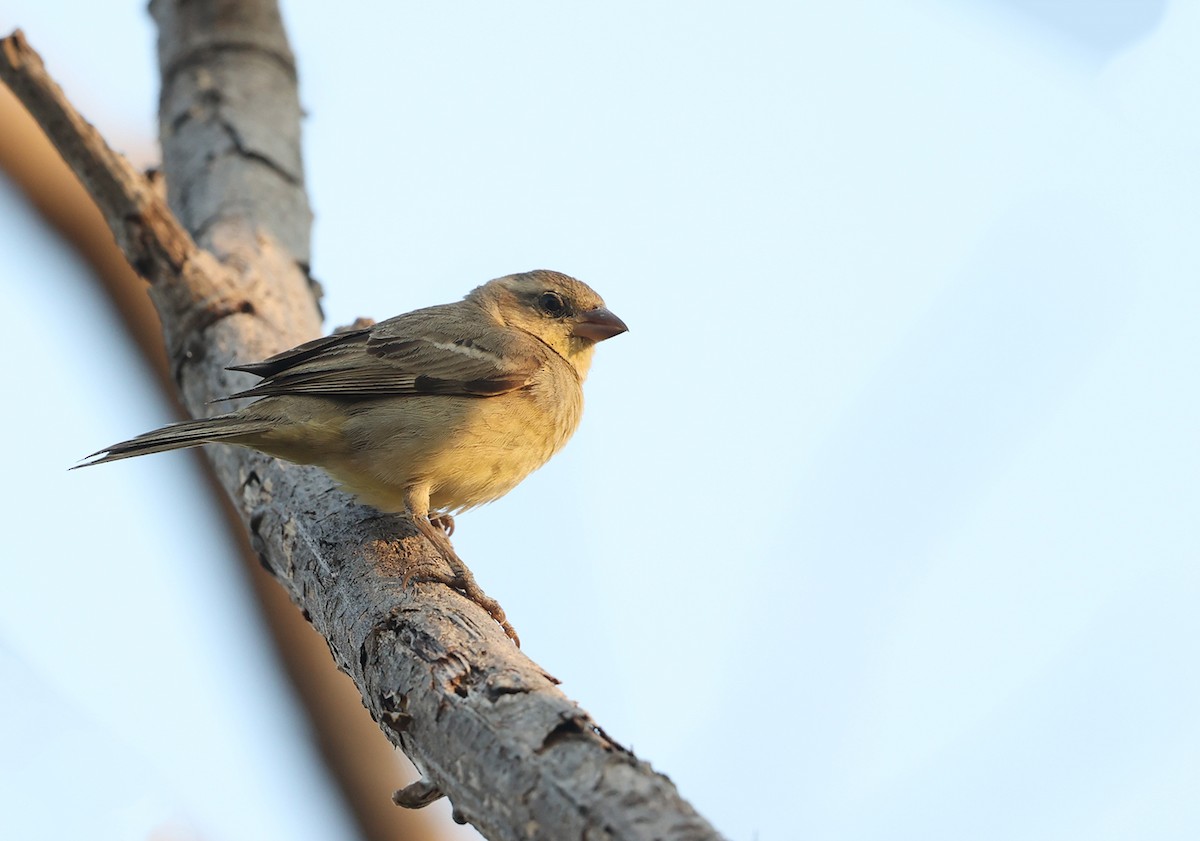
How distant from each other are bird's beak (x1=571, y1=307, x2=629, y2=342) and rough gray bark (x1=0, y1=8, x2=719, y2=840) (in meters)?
1.38

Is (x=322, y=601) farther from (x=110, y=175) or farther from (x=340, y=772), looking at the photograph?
(x=110, y=175)

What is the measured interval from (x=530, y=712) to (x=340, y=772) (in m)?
3.42

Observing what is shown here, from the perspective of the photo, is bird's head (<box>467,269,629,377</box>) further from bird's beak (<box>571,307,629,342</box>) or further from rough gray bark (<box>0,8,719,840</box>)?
rough gray bark (<box>0,8,719,840</box>)

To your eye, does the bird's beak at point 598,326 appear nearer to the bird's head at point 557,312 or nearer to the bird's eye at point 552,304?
the bird's head at point 557,312

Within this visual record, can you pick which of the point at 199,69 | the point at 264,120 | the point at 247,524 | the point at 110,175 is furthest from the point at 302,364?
the point at 199,69

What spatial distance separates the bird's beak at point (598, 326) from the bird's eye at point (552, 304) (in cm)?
12

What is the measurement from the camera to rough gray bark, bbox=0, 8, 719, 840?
2.50m

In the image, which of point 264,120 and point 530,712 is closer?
point 530,712

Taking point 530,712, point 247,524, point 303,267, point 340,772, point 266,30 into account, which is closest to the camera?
point 530,712

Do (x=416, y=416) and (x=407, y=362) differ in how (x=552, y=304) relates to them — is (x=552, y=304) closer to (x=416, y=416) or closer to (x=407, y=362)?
(x=407, y=362)

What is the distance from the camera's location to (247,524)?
4797 millimetres

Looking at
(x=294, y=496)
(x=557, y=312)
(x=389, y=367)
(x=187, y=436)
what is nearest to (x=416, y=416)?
(x=389, y=367)

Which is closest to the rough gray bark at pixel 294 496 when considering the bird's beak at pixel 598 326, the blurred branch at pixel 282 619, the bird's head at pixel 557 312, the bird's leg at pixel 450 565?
the bird's leg at pixel 450 565

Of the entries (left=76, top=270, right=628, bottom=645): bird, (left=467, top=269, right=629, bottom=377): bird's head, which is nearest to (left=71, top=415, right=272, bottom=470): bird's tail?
(left=76, top=270, right=628, bottom=645): bird
